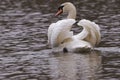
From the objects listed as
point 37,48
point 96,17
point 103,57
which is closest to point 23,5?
point 96,17

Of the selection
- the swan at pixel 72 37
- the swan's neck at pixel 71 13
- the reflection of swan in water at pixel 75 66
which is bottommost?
the reflection of swan in water at pixel 75 66

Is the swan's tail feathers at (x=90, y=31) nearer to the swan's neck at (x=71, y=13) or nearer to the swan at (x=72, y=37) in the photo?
the swan at (x=72, y=37)

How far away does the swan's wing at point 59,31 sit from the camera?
15961 mm

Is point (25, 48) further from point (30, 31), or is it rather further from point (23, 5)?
point (23, 5)

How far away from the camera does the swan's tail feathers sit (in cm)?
1594

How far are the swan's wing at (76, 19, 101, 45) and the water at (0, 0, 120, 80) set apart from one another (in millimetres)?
348

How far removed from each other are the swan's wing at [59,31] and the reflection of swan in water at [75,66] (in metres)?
0.43

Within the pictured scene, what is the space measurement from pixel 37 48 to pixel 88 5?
999 cm

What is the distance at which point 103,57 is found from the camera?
15.4 m

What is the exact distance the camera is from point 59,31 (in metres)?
16.0

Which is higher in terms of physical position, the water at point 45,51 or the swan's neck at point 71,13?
the swan's neck at point 71,13

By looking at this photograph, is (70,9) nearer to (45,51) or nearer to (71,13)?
(71,13)

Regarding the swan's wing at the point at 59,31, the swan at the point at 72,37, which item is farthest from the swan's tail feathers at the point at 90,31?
the swan's wing at the point at 59,31

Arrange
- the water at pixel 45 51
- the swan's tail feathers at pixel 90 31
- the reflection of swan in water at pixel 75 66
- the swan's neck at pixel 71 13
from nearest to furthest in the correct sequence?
1. the reflection of swan in water at pixel 75 66
2. the water at pixel 45 51
3. the swan's tail feathers at pixel 90 31
4. the swan's neck at pixel 71 13
